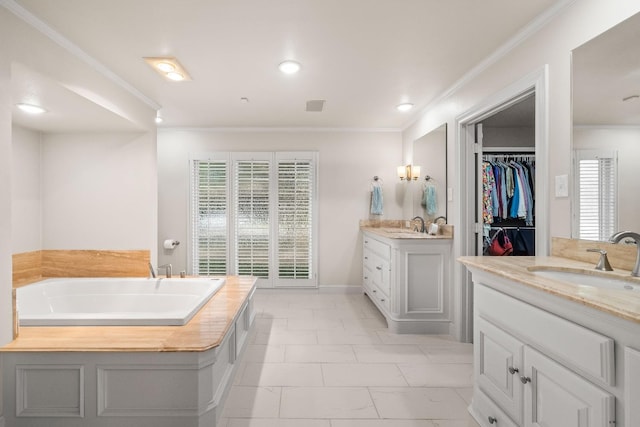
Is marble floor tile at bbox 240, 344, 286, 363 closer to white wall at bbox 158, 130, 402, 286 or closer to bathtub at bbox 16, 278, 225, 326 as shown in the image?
bathtub at bbox 16, 278, 225, 326

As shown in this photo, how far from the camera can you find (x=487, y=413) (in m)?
1.75

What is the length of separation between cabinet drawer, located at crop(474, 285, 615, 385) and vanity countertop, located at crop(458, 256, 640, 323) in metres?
0.12

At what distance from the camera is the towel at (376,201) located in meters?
4.93

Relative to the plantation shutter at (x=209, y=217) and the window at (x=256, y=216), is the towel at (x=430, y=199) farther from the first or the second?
the plantation shutter at (x=209, y=217)

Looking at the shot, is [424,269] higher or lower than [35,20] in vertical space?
lower

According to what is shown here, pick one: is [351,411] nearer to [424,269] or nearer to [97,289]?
[424,269]

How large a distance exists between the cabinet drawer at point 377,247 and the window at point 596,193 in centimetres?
196

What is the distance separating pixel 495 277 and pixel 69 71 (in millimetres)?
3053

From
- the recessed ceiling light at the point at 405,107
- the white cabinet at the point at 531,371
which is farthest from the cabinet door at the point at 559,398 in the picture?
the recessed ceiling light at the point at 405,107

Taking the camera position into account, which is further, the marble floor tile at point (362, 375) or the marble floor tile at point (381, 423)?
the marble floor tile at point (362, 375)

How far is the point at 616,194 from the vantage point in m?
1.63

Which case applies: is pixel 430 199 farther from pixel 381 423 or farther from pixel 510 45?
pixel 381 423

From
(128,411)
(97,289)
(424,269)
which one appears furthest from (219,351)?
(424,269)

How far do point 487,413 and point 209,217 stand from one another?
13.7ft
